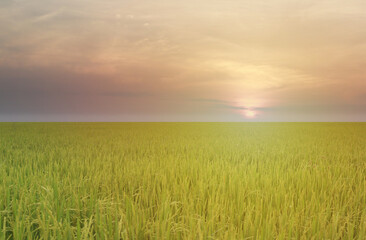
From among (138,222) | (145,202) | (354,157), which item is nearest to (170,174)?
(145,202)

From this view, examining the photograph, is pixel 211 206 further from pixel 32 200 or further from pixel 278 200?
pixel 32 200

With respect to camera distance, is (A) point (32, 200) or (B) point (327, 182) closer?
(A) point (32, 200)

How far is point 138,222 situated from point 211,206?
67cm

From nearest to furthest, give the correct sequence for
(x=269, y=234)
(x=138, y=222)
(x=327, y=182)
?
1. (x=269, y=234)
2. (x=138, y=222)
3. (x=327, y=182)

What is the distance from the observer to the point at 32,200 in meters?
2.30

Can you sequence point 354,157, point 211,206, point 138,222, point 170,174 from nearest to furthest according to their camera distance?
point 138,222
point 211,206
point 170,174
point 354,157

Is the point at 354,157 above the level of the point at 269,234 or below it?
above

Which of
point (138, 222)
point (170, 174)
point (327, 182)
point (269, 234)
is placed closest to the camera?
point (269, 234)

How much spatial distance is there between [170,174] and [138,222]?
162 cm

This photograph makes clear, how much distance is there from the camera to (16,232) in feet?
6.01

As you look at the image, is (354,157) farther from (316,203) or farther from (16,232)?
(16,232)

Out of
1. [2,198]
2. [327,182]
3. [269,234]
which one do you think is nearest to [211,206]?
[269,234]

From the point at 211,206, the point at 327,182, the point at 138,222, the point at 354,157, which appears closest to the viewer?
the point at 138,222

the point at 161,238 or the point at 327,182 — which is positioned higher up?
the point at 327,182
